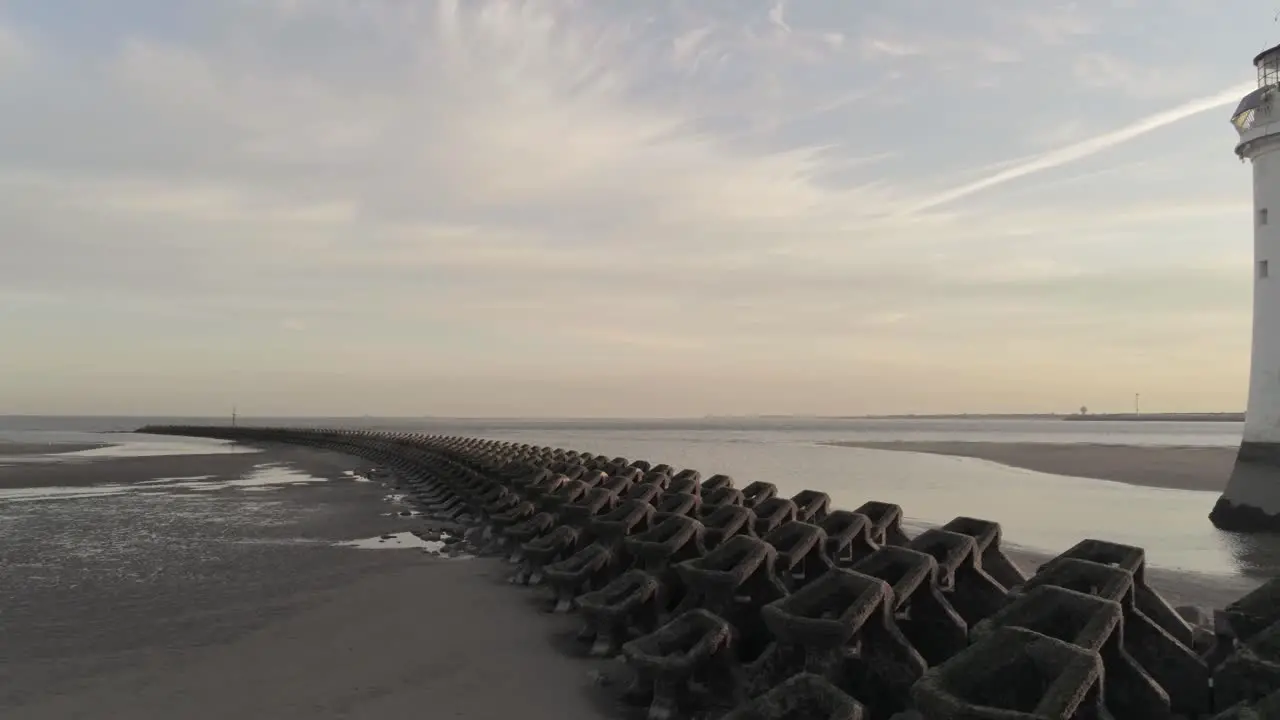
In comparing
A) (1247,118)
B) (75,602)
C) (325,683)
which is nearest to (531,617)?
(325,683)

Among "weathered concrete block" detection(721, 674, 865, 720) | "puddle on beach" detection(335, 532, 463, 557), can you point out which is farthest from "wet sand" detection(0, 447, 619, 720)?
"weathered concrete block" detection(721, 674, 865, 720)

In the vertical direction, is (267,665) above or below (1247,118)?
below

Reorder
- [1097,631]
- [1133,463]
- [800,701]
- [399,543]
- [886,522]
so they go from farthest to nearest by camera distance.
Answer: [1133,463] < [399,543] < [886,522] < [800,701] < [1097,631]

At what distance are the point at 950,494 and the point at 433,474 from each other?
702 inches

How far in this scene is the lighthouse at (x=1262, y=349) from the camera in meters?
19.3

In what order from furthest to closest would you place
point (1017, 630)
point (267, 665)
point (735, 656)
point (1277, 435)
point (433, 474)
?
point (433, 474) → point (1277, 435) → point (267, 665) → point (735, 656) → point (1017, 630)

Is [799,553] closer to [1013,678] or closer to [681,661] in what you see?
[681,661]

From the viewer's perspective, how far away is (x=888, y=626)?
5676 millimetres

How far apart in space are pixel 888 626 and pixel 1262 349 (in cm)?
1967

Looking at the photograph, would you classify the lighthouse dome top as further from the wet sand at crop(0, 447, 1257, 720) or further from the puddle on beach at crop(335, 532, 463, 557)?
the puddle on beach at crop(335, 532, 463, 557)

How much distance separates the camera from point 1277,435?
19312 millimetres

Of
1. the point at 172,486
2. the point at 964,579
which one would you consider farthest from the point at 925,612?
the point at 172,486

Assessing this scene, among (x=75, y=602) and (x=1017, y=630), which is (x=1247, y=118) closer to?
(x=1017, y=630)

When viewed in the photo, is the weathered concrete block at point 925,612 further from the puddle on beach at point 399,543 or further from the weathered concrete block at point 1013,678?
the puddle on beach at point 399,543
